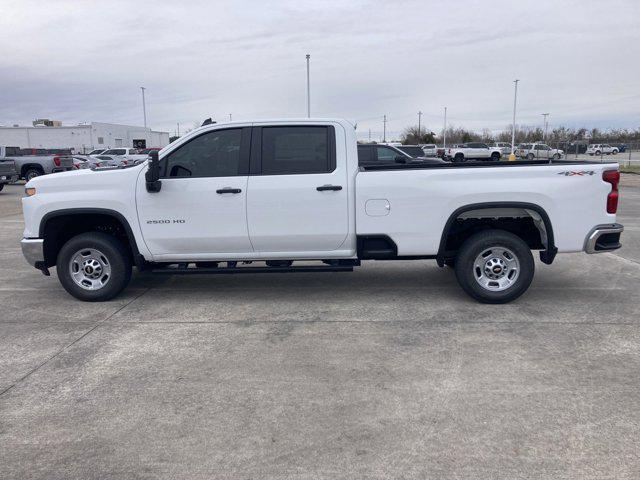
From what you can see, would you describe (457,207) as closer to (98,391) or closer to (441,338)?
(441,338)

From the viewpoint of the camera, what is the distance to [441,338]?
5.27 metres

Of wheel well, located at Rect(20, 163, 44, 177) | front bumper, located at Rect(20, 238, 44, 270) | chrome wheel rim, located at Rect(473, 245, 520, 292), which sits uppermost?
wheel well, located at Rect(20, 163, 44, 177)

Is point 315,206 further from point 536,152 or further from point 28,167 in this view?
point 536,152

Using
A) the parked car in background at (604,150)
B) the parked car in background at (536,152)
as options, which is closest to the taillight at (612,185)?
the parked car in background at (536,152)

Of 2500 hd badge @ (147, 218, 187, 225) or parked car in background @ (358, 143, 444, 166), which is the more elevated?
parked car in background @ (358, 143, 444, 166)

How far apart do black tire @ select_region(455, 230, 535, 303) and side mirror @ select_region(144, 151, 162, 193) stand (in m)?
3.40

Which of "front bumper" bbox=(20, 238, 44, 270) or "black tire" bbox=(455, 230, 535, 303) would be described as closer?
"black tire" bbox=(455, 230, 535, 303)

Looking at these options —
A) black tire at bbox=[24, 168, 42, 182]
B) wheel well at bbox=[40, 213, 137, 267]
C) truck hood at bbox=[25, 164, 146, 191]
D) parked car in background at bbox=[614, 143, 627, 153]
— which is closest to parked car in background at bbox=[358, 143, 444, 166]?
wheel well at bbox=[40, 213, 137, 267]

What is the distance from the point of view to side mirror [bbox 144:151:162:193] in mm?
6070

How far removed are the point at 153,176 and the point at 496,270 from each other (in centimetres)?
390

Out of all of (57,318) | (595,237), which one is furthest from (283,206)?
(595,237)

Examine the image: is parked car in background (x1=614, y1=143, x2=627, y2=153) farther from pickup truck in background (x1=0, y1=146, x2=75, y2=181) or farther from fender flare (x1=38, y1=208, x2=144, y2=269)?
fender flare (x1=38, y1=208, x2=144, y2=269)

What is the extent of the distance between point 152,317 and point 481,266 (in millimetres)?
3639

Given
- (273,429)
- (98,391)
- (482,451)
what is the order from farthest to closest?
1. (98,391)
2. (273,429)
3. (482,451)
